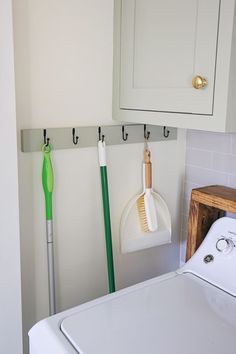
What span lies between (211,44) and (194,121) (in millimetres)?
234

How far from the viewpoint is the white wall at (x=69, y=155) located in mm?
1329

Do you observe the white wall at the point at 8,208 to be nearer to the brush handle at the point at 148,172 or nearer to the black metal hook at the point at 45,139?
the black metal hook at the point at 45,139

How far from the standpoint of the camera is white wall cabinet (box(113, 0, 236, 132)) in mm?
1074

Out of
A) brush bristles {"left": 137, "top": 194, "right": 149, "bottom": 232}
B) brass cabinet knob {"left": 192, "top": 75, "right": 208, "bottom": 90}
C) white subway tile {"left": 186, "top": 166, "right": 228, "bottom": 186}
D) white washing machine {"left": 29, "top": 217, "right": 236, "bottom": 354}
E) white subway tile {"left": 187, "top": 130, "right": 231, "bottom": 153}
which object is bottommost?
white washing machine {"left": 29, "top": 217, "right": 236, "bottom": 354}

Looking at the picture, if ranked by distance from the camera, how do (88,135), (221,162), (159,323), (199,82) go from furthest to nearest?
(221,162)
(88,135)
(199,82)
(159,323)

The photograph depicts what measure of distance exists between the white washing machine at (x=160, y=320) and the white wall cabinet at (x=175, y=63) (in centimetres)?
45

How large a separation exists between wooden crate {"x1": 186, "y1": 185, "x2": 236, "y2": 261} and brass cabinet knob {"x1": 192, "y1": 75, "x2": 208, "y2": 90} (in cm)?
49

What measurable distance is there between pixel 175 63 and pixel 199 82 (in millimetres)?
144

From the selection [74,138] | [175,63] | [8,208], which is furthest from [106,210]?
[175,63]

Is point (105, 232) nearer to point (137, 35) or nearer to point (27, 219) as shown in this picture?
point (27, 219)

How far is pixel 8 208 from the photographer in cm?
123

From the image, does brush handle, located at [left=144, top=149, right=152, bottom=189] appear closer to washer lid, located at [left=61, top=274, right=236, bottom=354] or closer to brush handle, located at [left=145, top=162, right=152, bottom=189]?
brush handle, located at [left=145, top=162, right=152, bottom=189]

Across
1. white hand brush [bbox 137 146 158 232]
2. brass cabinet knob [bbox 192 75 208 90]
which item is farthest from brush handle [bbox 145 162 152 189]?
brass cabinet knob [bbox 192 75 208 90]

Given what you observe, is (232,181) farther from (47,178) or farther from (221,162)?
(47,178)
